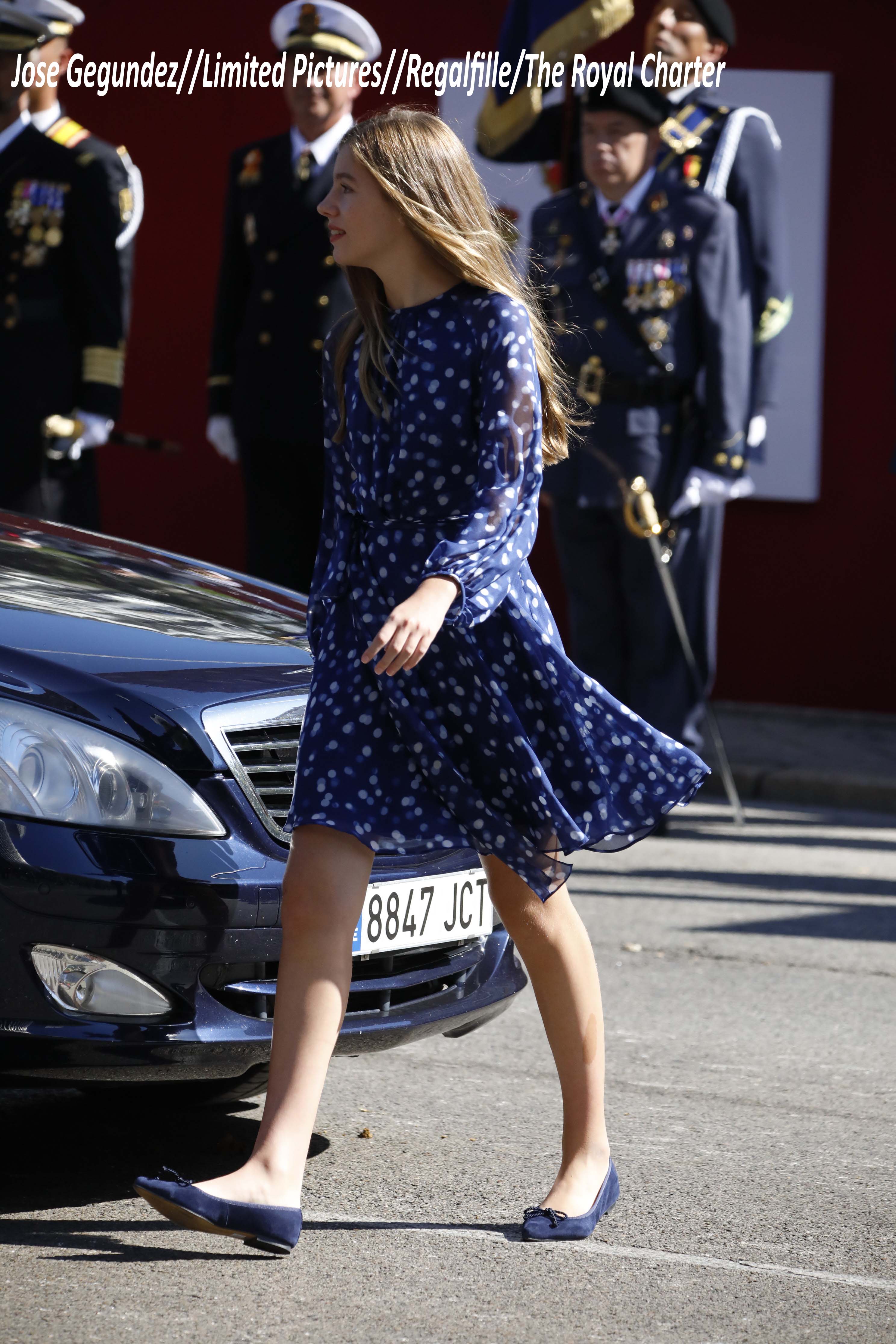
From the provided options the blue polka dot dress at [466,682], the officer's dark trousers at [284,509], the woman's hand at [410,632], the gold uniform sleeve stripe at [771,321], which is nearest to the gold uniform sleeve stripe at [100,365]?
the officer's dark trousers at [284,509]

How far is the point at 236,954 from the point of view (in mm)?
3152

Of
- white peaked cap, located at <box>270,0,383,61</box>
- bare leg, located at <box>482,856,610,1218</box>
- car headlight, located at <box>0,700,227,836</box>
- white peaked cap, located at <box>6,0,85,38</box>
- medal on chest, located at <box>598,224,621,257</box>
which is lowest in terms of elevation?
bare leg, located at <box>482,856,610,1218</box>

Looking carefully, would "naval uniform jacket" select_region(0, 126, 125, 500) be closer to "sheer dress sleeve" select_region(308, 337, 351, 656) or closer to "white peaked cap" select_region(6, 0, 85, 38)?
"white peaked cap" select_region(6, 0, 85, 38)

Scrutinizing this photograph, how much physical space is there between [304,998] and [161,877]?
29 cm

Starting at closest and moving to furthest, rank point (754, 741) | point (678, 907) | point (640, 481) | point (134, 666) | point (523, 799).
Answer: point (523, 799) → point (134, 666) → point (678, 907) → point (640, 481) → point (754, 741)

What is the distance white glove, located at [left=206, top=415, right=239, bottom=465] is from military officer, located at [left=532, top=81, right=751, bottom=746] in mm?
1199

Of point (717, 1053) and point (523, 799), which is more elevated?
point (523, 799)

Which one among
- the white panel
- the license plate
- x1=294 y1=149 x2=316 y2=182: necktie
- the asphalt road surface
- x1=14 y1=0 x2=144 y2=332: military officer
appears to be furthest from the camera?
A: the white panel

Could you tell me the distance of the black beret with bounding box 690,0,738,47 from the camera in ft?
27.2

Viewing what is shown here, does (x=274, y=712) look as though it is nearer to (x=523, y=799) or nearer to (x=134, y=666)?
(x=134, y=666)

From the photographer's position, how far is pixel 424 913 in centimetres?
343

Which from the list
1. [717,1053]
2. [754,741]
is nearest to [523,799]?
[717,1053]

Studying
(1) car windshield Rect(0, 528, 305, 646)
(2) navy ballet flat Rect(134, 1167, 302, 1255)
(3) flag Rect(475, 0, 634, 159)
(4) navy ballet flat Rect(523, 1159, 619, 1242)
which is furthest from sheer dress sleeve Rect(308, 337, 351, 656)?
(3) flag Rect(475, 0, 634, 159)

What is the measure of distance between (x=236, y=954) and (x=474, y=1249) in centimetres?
57
